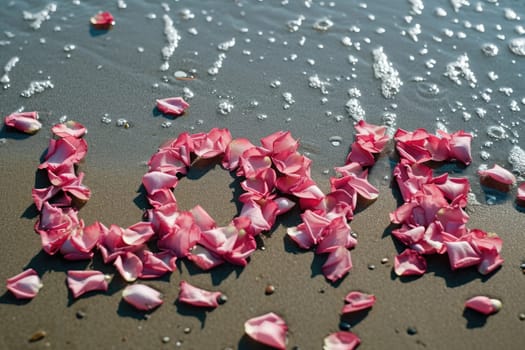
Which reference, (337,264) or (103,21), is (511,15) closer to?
(337,264)

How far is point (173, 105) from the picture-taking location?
350 cm

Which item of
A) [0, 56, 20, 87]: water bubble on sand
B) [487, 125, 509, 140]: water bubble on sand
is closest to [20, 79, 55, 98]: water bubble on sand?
[0, 56, 20, 87]: water bubble on sand

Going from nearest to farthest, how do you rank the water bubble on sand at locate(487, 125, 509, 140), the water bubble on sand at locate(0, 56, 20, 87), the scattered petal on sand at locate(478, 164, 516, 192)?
the scattered petal on sand at locate(478, 164, 516, 192) < the water bubble on sand at locate(487, 125, 509, 140) < the water bubble on sand at locate(0, 56, 20, 87)

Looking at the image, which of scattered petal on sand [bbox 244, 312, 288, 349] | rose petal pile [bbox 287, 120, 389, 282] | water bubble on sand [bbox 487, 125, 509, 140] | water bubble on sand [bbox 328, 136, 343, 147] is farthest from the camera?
water bubble on sand [bbox 487, 125, 509, 140]

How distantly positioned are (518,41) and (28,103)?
11.3 ft

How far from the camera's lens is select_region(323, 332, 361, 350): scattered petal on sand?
2318 millimetres

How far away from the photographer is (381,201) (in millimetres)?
2998

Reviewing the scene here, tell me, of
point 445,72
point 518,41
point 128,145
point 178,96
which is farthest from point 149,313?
point 518,41

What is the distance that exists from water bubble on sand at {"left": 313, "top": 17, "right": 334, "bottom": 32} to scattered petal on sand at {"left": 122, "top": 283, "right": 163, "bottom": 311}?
8.35 ft

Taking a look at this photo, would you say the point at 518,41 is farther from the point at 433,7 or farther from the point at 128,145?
the point at 128,145

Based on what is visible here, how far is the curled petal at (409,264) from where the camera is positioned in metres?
2.61

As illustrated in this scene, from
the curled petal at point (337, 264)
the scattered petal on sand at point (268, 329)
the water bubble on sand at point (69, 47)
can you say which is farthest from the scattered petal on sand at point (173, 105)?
the scattered petal on sand at point (268, 329)

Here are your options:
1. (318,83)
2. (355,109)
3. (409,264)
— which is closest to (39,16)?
(318,83)

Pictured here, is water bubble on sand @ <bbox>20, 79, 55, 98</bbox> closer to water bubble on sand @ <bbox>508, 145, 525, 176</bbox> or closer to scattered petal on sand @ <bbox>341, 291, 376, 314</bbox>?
scattered petal on sand @ <bbox>341, 291, 376, 314</bbox>
